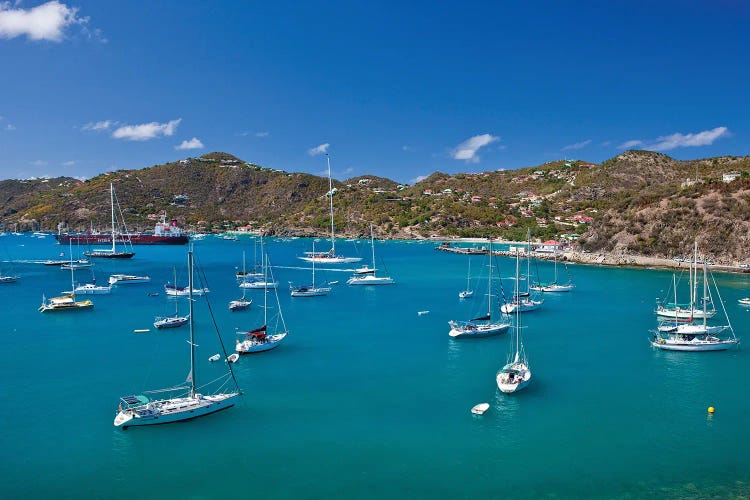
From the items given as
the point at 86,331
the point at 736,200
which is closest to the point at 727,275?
the point at 736,200

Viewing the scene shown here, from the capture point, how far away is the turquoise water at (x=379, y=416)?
18.3m

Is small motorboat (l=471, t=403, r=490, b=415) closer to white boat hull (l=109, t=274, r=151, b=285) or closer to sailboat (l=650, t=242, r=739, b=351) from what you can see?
sailboat (l=650, t=242, r=739, b=351)

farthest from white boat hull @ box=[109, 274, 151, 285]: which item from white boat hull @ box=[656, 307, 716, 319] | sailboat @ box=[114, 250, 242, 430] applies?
white boat hull @ box=[656, 307, 716, 319]

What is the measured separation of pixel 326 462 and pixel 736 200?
9205cm

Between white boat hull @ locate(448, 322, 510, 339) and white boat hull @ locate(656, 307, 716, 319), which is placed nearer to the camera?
white boat hull @ locate(448, 322, 510, 339)

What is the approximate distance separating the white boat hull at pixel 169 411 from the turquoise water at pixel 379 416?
364 mm

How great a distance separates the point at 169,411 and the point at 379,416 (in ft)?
29.4

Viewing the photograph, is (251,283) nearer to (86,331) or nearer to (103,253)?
(86,331)

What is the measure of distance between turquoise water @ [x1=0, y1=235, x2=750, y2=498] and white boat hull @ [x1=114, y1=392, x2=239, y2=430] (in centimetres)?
36

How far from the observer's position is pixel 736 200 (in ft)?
283

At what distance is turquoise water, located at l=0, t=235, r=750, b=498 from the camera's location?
18312 millimetres

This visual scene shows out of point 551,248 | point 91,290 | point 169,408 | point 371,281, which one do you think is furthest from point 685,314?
point 551,248

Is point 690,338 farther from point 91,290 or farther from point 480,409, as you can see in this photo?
point 91,290

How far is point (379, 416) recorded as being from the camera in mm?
23469
